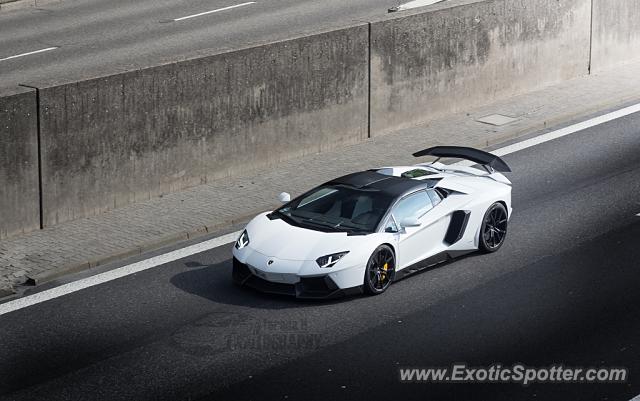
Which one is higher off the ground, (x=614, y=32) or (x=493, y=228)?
(x=614, y=32)

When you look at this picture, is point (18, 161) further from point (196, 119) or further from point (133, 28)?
point (133, 28)

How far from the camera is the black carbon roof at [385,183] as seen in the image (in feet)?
51.3

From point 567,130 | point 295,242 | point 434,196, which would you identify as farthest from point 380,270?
point 567,130

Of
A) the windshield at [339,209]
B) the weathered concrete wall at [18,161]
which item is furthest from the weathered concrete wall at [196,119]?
the windshield at [339,209]

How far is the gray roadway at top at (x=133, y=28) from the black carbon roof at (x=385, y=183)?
A: 28.8 feet

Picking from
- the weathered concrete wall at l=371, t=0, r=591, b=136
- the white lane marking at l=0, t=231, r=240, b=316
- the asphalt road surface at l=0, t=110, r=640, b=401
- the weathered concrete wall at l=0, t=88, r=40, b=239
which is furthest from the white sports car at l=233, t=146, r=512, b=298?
the weathered concrete wall at l=371, t=0, r=591, b=136

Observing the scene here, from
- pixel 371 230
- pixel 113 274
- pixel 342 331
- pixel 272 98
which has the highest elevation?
pixel 272 98

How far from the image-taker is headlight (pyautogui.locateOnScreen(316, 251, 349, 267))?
14.4 m

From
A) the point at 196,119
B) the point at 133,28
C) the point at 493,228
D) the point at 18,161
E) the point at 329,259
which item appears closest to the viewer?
the point at 329,259

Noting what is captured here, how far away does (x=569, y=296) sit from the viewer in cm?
1485

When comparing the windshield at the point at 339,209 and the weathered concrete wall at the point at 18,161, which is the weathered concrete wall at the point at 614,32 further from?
the weathered concrete wall at the point at 18,161

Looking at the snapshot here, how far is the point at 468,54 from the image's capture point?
23.6 meters

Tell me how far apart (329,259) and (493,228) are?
3017 millimetres

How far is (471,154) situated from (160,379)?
20.5ft
